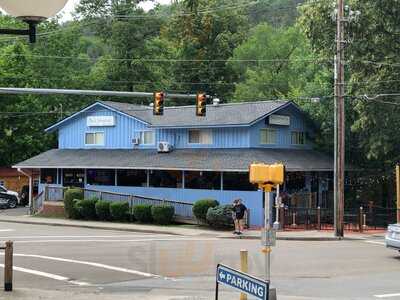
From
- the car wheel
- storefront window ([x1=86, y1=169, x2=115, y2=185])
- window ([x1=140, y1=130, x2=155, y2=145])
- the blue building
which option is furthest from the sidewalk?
the car wheel

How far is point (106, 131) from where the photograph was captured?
4362cm

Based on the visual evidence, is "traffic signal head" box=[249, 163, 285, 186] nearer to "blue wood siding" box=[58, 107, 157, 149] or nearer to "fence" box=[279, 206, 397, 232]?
"fence" box=[279, 206, 397, 232]

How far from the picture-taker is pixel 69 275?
639 inches

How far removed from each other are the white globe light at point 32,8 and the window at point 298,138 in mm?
33871

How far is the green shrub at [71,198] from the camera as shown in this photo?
3866 centimetres

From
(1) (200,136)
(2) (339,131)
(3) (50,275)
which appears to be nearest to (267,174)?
(3) (50,275)

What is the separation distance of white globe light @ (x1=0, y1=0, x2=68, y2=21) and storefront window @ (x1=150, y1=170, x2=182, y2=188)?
3234cm

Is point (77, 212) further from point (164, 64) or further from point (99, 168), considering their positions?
point (164, 64)

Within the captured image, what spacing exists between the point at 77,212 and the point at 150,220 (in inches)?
199

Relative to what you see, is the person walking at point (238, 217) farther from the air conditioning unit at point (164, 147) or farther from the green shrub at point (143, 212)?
the air conditioning unit at point (164, 147)

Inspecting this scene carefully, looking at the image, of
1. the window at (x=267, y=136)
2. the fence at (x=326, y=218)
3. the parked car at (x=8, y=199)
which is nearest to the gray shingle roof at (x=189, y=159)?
the window at (x=267, y=136)

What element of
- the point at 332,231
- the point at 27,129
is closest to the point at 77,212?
the point at 332,231

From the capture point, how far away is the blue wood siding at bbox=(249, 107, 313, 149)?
120 feet

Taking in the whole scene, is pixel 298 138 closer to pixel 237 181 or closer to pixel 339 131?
pixel 237 181
